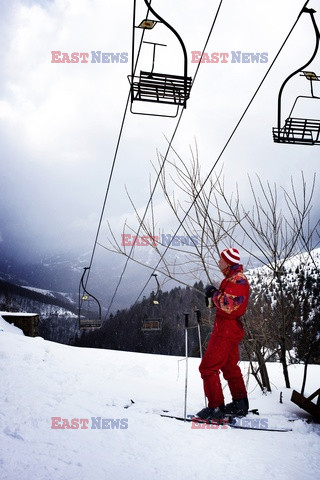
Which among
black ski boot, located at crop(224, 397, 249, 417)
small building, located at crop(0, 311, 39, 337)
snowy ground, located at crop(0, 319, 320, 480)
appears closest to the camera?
snowy ground, located at crop(0, 319, 320, 480)

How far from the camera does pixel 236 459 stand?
9.61 ft

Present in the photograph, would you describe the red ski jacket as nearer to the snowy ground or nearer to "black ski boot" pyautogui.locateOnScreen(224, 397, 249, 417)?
"black ski boot" pyautogui.locateOnScreen(224, 397, 249, 417)

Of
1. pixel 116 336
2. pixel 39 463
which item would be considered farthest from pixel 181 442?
pixel 116 336

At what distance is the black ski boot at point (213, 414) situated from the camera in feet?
13.1

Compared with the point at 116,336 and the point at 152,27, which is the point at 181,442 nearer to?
the point at 152,27

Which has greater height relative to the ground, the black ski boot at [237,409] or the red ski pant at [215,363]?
the red ski pant at [215,363]

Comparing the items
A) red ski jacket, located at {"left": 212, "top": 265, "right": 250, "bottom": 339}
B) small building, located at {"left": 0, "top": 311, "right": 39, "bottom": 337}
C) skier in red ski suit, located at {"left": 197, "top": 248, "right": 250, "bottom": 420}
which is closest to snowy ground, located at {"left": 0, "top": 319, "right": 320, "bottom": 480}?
skier in red ski suit, located at {"left": 197, "top": 248, "right": 250, "bottom": 420}

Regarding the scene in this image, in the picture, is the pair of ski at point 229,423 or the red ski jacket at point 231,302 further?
the red ski jacket at point 231,302

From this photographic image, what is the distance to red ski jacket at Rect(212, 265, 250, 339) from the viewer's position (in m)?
3.99

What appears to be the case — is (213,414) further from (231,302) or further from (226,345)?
(231,302)

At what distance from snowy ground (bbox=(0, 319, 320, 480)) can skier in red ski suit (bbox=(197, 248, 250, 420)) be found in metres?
0.39

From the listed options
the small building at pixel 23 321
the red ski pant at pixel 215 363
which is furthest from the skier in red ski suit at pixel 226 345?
the small building at pixel 23 321

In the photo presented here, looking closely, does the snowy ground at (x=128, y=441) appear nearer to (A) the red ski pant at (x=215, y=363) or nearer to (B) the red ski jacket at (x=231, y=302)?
(A) the red ski pant at (x=215, y=363)

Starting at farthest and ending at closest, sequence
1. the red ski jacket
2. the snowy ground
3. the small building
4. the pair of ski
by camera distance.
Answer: the small building < the red ski jacket < the pair of ski < the snowy ground
